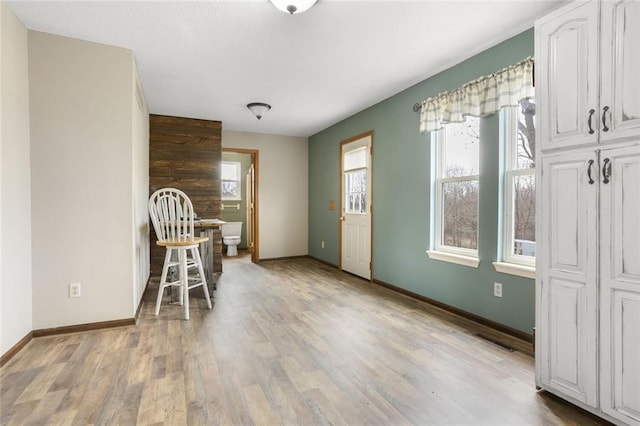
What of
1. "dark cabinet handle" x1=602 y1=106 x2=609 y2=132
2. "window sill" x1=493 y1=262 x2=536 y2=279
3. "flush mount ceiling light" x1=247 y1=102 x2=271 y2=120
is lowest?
"window sill" x1=493 y1=262 x2=536 y2=279

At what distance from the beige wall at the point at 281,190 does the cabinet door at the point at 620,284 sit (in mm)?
5145

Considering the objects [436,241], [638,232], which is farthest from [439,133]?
[638,232]

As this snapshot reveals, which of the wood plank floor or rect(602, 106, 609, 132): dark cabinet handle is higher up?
rect(602, 106, 609, 132): dark cabinet handle

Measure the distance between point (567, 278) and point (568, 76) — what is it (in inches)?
41.3

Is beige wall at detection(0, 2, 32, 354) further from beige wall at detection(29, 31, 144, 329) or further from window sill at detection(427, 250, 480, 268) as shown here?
window sill at detection(427, 250, 480, 268)

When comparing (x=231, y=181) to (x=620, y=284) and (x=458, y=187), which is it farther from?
(x=620, y=284)

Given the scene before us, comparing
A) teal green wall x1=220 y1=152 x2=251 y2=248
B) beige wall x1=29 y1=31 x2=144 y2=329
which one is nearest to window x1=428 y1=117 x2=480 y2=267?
beige wall x1=29 y1=31 x2=144 y2=329

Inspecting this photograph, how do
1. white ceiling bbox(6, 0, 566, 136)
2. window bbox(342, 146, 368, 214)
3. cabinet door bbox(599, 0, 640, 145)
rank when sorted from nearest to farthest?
cabinet door bbox(599, 0, 640, 145) → white ceiling bbox(6, 0, 566, 136) → window bbox(342, 146, 368, 214)

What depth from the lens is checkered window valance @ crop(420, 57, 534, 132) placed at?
2453 millimetres

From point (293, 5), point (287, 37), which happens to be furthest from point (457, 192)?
point (293, 5)

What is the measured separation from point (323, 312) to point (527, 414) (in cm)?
187

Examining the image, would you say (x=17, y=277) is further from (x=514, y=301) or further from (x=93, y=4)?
(x=514, y=301)

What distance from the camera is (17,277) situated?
2.33 metres

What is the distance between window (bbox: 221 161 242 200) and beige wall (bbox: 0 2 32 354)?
5.06 m
